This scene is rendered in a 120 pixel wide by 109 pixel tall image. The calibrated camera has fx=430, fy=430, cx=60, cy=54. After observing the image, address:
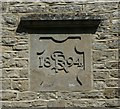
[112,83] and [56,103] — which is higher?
[112,83]

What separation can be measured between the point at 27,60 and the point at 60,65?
513 mm

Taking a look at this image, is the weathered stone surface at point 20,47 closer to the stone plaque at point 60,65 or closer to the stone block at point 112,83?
the stone plaque at point 60,65

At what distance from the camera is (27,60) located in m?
6.60

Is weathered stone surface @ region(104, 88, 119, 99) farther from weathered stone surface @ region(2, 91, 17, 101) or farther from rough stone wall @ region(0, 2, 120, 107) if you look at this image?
weathered stone surface @ region(2, 91, 17, 101)

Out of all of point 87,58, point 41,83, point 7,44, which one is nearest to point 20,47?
point 7,44

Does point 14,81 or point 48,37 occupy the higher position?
point 48,37

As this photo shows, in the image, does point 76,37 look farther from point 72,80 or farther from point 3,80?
point 3,80

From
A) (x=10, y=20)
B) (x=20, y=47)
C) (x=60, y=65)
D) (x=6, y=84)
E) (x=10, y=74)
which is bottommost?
(x=6, y=84)

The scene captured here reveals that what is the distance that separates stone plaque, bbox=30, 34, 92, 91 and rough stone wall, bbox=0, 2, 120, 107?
0.09 metres

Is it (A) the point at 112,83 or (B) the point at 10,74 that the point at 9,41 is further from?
(A) the point at 112,83

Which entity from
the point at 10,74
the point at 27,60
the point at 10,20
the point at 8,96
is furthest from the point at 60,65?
the point at 10,20

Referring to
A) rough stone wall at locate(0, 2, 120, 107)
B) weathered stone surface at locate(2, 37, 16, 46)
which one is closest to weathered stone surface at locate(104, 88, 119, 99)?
rough stone wall at locate(0, 2, 120, 107)

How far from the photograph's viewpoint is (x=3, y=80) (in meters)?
6.60

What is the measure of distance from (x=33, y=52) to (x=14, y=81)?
1.74 feet
